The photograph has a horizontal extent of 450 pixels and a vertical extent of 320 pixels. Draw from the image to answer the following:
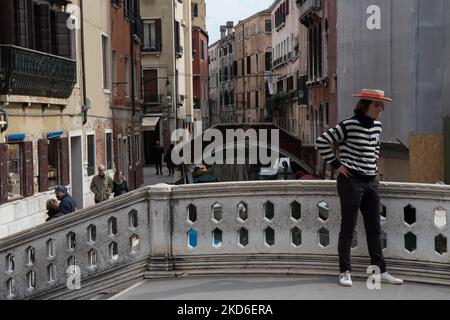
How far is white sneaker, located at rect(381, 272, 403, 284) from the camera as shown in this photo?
697cm

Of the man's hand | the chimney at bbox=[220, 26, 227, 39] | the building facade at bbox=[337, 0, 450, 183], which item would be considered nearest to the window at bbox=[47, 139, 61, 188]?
the building facade at bbox=[337, 0, 450, 183]

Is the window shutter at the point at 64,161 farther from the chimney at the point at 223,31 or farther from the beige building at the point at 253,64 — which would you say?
the chimney at the point at 223,31

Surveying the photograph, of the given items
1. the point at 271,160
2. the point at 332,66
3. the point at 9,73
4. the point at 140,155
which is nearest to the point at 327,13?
the point at 332,66

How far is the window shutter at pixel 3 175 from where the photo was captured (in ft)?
42.8

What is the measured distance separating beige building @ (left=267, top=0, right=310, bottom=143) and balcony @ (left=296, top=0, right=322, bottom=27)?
11.5 feet

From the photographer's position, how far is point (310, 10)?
3500 cm

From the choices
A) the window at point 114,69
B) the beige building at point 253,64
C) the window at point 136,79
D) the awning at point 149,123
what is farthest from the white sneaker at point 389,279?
the beige building at point 253,64

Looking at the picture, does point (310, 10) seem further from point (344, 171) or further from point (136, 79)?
point (344, 171)

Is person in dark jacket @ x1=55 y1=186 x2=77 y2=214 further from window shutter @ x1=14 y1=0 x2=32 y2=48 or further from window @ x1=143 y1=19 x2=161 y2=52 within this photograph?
window @ x1=143 y1=19 x2=161 y2=52

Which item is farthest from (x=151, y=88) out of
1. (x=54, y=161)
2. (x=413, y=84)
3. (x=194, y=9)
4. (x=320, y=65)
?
(x=413, y=84)

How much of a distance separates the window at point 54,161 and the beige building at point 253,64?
2178 inches

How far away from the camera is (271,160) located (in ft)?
104

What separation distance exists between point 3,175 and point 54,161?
142 inches

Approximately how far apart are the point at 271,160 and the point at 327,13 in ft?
20.6
